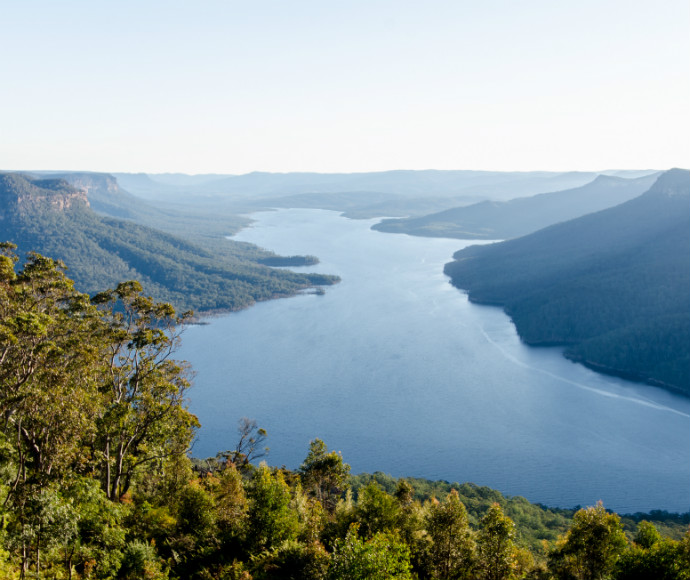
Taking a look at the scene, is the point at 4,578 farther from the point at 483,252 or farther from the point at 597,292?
the point at 483,252

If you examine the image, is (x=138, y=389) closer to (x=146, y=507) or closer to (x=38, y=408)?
(x=146, y=507)

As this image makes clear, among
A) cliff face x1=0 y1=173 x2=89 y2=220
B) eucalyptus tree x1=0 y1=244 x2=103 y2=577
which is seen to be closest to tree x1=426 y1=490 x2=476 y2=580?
eucalyptus tree x1=0 y1=244 x2=103 y2=577

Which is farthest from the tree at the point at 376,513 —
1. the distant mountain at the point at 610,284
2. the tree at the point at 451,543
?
the distant mountain at the point at 610,284

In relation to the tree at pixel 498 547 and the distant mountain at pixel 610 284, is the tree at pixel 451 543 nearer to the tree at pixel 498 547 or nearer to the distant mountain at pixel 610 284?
the tree at pixel 498 547

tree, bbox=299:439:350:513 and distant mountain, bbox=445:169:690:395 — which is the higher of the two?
distant mountain, bbox=445:169:690:395

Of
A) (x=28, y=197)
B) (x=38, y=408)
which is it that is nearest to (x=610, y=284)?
(x=38, y=408)

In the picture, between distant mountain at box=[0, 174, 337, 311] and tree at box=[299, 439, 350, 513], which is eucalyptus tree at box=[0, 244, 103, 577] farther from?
distant mountain at box=[0, 174, 337, 311]

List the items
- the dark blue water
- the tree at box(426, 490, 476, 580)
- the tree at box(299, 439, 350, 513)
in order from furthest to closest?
the dark blue water
the tree at box(299, 439, 350, 513)
the tree at box(426, 490, 476, 580)

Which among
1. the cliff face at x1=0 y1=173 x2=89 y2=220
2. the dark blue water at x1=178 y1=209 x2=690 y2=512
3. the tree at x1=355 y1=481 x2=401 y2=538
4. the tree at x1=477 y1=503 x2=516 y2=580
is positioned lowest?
the dark blue water at x1=178 y1=209 x2=690 y2=512
